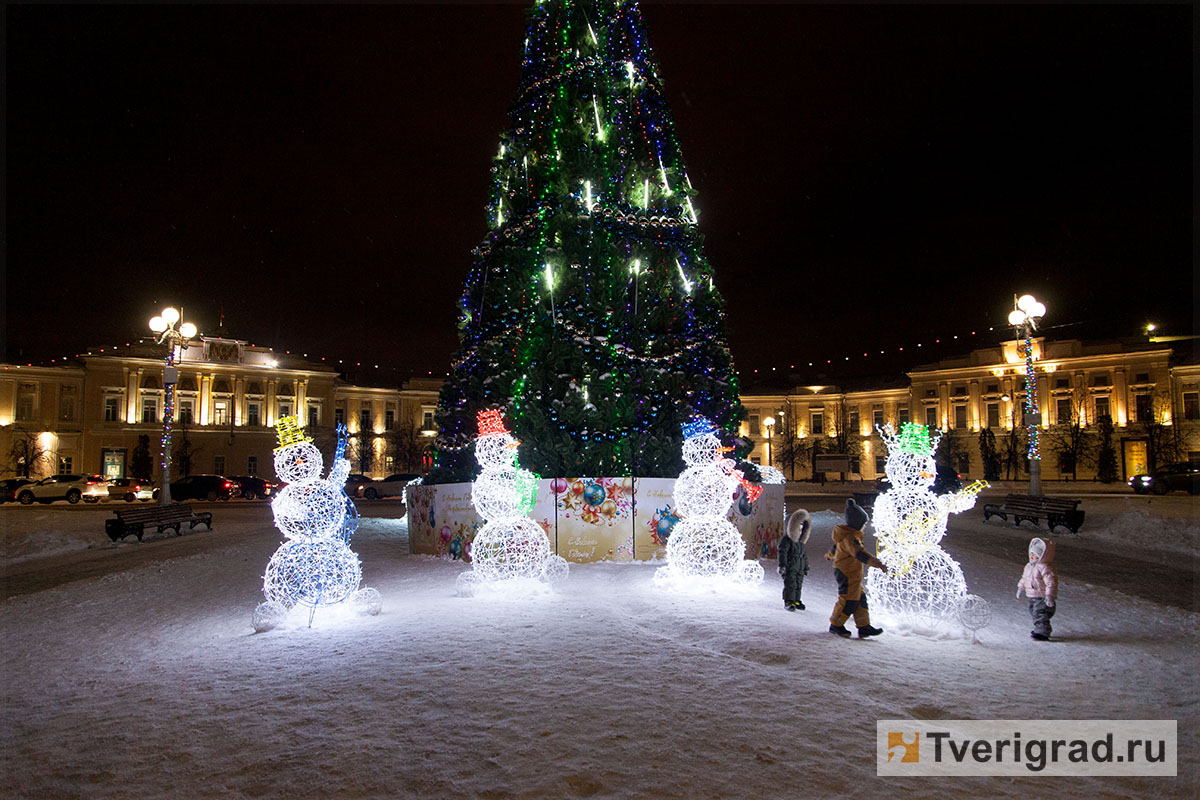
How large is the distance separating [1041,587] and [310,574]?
7656 mm

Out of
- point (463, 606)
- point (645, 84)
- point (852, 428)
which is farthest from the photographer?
point (852, 428)

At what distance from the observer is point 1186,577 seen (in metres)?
11.7

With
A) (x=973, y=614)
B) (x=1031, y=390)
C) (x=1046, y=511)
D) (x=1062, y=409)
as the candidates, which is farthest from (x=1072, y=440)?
(x=973, y=614)

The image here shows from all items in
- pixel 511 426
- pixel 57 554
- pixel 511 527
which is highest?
pixel 511 426

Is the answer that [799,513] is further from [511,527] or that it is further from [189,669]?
[189,669]

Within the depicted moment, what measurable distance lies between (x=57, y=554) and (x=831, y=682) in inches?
680

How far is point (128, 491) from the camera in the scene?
36844 millimetres

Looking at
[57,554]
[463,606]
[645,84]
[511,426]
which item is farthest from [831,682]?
[57,554]

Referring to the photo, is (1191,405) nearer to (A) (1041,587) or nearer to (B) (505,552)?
(A) (1041,587)

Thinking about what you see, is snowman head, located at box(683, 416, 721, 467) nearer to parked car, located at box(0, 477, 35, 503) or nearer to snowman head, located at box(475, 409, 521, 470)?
snowman head, located at box(475, 409, 521, 470)

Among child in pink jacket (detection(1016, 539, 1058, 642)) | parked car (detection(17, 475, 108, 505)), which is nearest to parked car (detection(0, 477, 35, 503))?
parked car (detection(17, 475, 108, 505))

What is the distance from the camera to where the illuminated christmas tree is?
46.2 feet

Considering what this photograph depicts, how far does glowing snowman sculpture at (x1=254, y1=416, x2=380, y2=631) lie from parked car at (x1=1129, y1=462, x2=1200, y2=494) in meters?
33.6

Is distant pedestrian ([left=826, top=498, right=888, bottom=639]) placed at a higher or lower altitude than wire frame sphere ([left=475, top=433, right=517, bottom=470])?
lower
